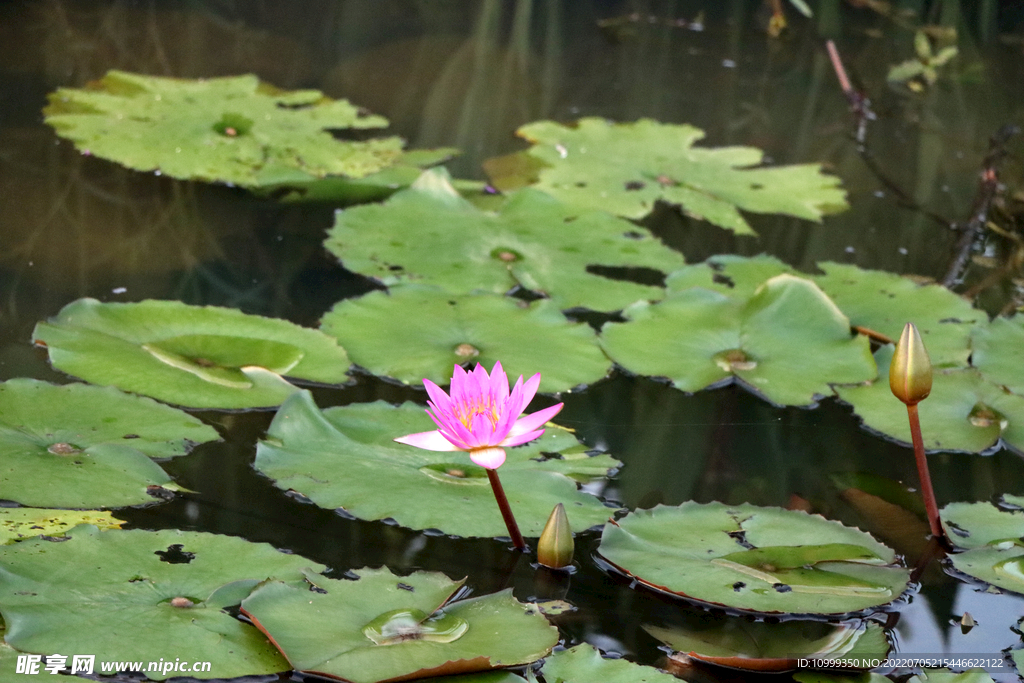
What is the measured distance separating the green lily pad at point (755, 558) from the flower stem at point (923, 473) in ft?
0.39

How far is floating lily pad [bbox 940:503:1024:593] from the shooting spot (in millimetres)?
1340

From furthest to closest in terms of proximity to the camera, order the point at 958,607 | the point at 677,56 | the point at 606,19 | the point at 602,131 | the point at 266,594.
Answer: the point at 606,19, the point at 677,56, the point at 602,131, the point at 958,607, the point at 266,594

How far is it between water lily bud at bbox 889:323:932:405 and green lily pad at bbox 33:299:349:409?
2.98ft

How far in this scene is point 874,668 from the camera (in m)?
1.17

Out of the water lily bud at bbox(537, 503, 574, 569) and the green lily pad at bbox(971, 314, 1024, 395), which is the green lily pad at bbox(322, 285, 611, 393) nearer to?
the water lily bud at bbox(537, 503, 574, 569)

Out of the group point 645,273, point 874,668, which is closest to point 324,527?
point 874,668

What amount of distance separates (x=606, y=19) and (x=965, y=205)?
2266 millimetres

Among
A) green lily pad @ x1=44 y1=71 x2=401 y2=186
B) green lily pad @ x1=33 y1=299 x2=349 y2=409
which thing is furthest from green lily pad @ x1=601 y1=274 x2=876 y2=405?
green lily pad @ x1=44 y1=71 x2=401 y2=186

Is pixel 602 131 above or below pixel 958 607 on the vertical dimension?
above

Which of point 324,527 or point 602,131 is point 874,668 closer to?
point 324,527

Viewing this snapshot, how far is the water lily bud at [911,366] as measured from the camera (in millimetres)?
1283

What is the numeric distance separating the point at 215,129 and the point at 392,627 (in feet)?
6.58

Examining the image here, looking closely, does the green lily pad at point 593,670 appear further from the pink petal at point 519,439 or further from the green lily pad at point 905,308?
the green lily pad at point 905,308

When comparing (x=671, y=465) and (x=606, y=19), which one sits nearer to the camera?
(x=671, y=465)
